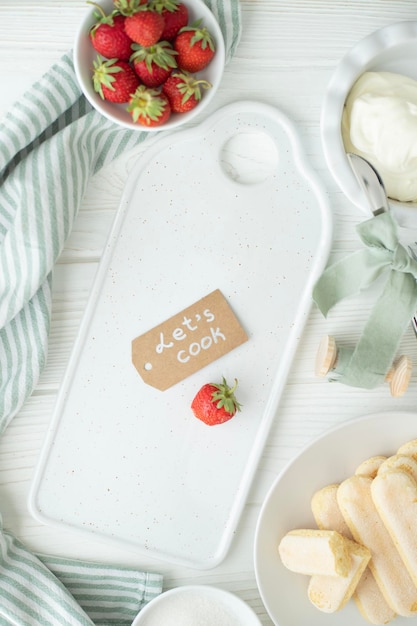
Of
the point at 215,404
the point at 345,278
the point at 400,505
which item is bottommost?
the point at 400,505

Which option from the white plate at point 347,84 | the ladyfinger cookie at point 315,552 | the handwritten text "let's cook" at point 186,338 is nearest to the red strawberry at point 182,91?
the white plate at point 347,84

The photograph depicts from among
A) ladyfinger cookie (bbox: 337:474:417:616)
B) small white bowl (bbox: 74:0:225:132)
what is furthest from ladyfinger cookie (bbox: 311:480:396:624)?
small white bowl (bbox: 74:0:225:132)

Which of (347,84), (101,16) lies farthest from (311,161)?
(101,16)

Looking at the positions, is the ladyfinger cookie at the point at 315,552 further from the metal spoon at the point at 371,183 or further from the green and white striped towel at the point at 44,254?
the metal spoon at the point at 371,183

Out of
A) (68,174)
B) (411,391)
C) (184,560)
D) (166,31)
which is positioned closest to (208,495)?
(184,560)

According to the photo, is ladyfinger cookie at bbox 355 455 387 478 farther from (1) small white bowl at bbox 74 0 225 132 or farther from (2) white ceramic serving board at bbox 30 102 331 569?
(1) small white bowl at bbox 74 0 225 132

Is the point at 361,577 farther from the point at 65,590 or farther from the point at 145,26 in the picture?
the point at 145,26

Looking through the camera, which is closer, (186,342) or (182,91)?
(182,91)
